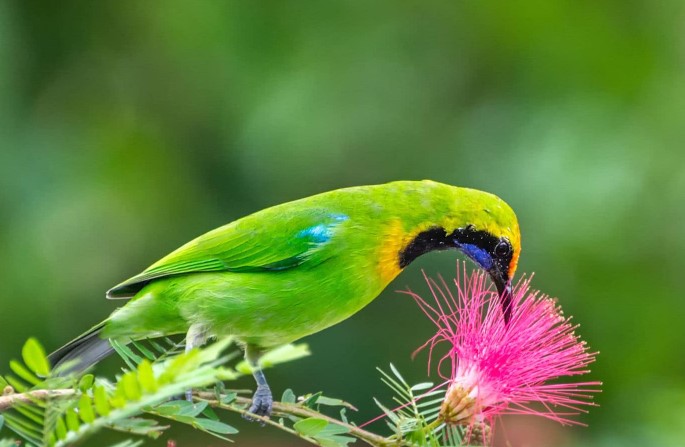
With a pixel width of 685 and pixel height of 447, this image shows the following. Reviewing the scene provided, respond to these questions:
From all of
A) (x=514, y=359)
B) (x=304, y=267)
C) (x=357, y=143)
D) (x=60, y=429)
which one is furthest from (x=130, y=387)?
Answer: (x=357, y=143)

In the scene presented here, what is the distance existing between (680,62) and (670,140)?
27.8 inches

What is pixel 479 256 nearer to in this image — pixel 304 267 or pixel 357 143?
pixel 304 267

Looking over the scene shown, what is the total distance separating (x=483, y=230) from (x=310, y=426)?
1440 millimetres

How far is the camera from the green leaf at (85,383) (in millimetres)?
1924

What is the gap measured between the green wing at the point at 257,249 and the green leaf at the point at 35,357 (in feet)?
5.84

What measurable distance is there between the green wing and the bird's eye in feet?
1.80

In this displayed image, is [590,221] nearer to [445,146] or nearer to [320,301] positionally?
[445,146]

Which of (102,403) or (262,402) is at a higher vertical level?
(102,403)

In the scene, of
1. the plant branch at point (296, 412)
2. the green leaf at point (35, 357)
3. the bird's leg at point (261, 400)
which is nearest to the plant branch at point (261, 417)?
the plant branch at point (296, 412)

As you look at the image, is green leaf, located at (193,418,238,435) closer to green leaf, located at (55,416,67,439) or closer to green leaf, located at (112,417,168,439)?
green leaf, located at (112,417,168,439)

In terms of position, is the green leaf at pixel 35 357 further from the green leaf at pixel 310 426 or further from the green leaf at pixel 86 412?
the green leaf at pixel 310 426

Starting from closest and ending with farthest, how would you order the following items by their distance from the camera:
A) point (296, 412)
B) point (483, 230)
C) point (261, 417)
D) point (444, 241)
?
point (261, 417) < point (296, 412) < point (483, 230) < point (444, 241)

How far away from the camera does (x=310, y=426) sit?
219 centimetres

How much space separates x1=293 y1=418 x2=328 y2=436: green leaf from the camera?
2184 mm
